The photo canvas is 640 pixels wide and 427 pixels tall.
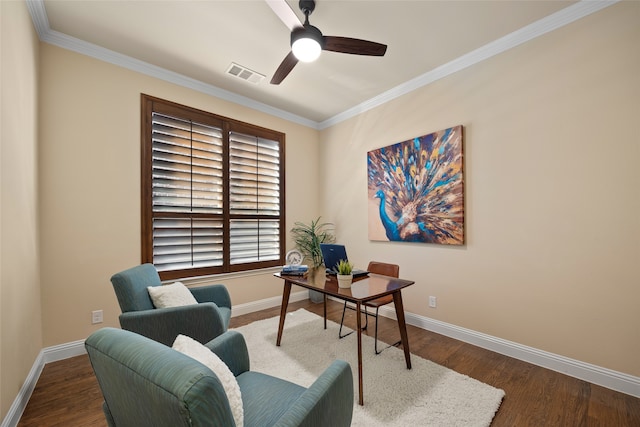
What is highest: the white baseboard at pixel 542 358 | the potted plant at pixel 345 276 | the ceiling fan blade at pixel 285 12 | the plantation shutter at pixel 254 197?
the ceiling fan blade at pixel 285 12

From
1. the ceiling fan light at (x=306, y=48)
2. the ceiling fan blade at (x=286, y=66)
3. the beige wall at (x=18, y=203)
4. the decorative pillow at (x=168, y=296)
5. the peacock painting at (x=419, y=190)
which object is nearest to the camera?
the beige wall at (x=18, y=203)

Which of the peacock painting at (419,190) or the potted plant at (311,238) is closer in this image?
the peacock painting at (419,190)

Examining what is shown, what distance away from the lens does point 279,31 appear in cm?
246

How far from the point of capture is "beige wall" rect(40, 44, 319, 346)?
2486 mm

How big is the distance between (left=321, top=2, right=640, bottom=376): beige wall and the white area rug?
2.89ft

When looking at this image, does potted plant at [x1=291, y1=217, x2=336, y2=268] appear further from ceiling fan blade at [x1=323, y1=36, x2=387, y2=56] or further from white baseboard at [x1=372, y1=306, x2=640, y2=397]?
ceiling fan blade at [x1=323, y1=36, x2=387, y2=56]

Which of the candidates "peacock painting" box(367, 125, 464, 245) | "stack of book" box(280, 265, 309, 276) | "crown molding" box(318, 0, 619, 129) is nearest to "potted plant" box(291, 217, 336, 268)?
"peacock painting" box(367, 125, 464, 245)

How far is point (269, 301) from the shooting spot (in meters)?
3.95

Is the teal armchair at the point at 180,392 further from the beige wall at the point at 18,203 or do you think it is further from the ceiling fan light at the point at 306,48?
the ceiling fan light at the point at 306,48

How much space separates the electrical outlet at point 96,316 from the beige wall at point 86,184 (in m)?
0.04

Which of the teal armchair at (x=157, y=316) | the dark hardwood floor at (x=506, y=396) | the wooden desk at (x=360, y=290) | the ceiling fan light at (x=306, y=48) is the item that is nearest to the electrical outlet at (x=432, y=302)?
the dark hardwood floor at (x=506, y=396)

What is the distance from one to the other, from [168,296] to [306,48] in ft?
7.12

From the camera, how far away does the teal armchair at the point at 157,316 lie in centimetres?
193

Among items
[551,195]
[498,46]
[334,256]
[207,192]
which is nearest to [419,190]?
[551,195]
